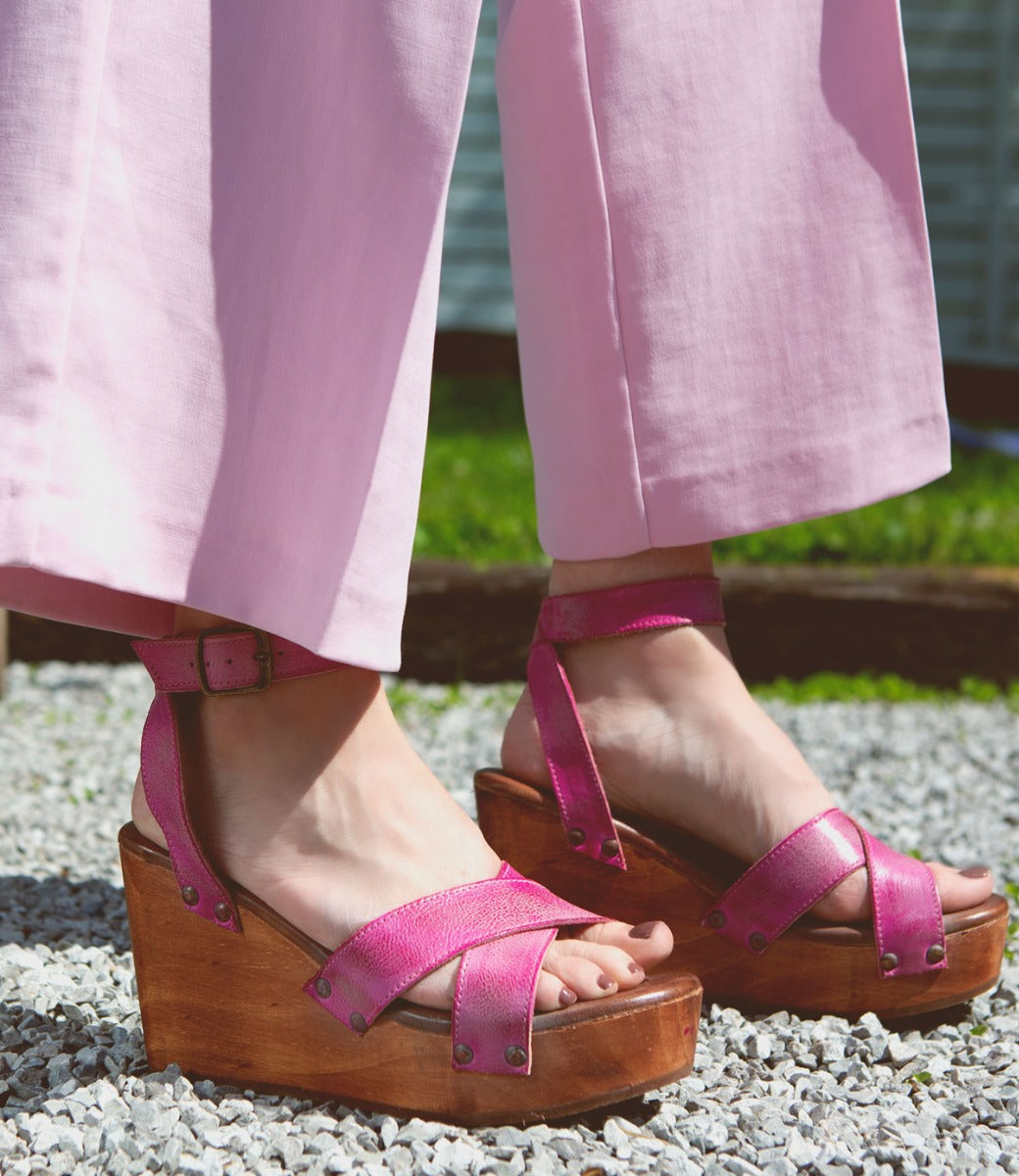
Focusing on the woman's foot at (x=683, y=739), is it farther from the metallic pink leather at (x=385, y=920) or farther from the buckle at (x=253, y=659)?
the buckle at (x=253, y=659)

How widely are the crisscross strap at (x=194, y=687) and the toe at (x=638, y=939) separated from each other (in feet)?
0.94

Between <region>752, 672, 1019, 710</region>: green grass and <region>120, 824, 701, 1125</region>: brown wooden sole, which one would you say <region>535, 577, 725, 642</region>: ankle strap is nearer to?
<region>120, 824, 701, 1125</region>: brown wooden sole

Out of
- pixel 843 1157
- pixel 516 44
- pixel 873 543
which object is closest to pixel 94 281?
pixel 516 44

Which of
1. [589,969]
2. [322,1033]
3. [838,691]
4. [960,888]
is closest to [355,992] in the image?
[322,1033]

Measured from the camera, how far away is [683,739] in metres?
1.22

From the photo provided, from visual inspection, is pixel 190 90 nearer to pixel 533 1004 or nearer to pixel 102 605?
pixel 102 605

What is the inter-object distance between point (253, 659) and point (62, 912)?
2.13 feet

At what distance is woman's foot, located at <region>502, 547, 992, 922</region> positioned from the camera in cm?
118

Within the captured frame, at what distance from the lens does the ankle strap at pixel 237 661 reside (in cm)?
100

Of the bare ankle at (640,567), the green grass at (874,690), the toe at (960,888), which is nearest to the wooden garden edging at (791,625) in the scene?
the green grass at (874,690)

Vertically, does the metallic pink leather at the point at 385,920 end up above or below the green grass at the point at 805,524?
above

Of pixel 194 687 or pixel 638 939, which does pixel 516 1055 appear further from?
pixel 194 687

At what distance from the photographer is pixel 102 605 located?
109 centimetres

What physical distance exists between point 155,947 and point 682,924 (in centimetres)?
47
